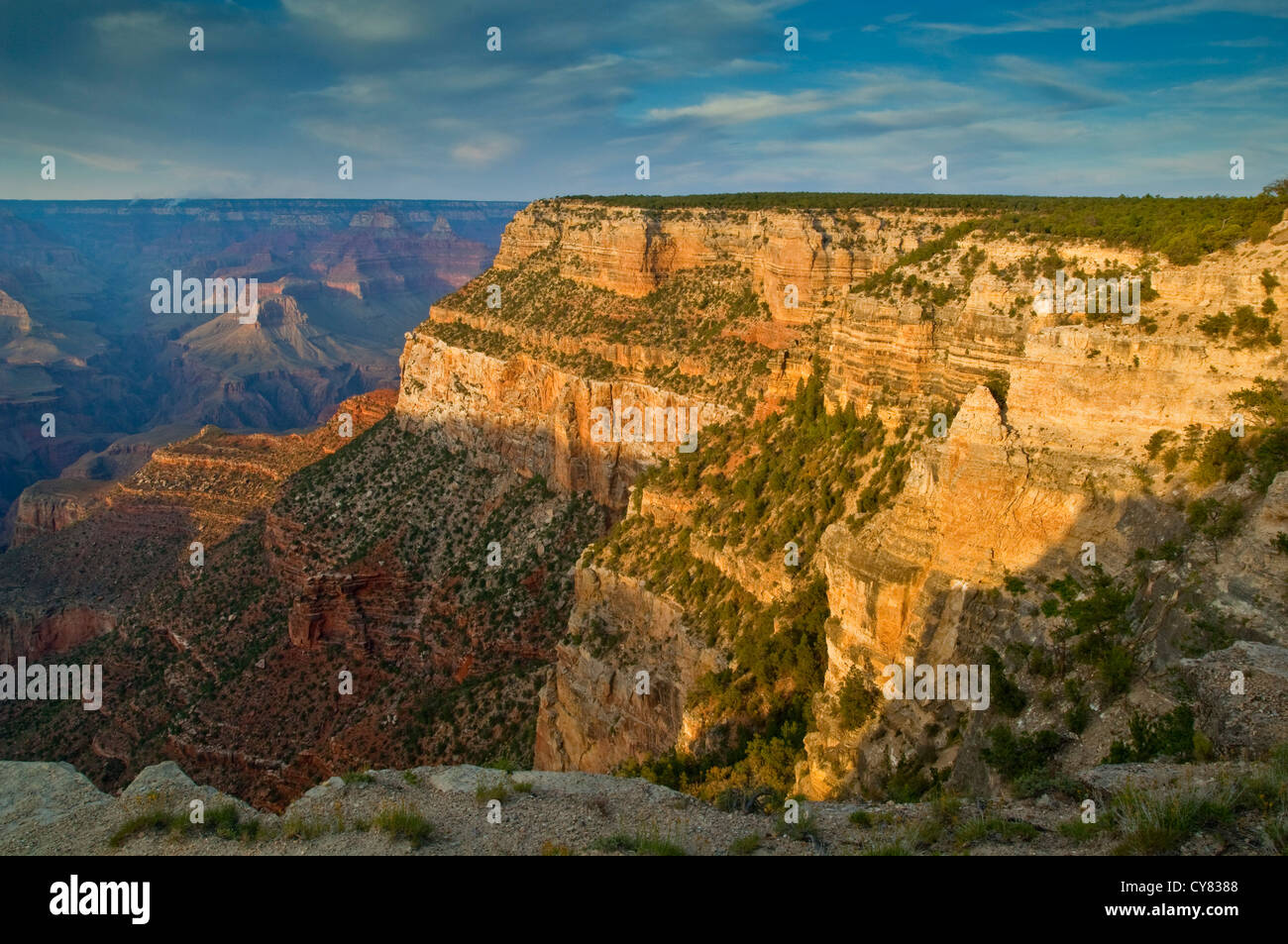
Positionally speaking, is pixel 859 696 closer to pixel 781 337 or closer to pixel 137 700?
pixel 781 337

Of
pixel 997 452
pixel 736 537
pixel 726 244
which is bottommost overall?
pixel 736 537

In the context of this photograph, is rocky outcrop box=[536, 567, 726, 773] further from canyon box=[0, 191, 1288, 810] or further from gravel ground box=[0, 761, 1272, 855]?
gravel ground box=[0, 761, 1272, 855]

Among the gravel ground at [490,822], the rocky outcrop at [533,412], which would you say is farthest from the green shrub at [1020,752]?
the rocky outcrop at [533,412]

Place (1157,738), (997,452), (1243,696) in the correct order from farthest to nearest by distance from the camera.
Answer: (997,452) < (1157,738) < (1243,696)

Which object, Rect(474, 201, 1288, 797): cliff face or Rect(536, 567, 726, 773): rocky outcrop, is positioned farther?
Rect(536, 567, 726, 773): rocky outcrop

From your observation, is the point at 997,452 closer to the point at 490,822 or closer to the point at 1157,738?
the point at 1157,738

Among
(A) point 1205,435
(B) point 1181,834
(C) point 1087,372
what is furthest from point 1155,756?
(C) point 1087,372

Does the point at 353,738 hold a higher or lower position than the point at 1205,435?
lower

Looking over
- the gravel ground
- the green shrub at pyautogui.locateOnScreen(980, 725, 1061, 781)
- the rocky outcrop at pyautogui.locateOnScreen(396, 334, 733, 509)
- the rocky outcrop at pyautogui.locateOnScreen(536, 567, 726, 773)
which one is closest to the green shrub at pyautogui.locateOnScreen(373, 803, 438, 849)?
the gravel ground

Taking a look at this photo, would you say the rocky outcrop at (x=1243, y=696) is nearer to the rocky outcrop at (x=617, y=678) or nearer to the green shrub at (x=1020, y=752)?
the green shrub at (x=1020, y=752)

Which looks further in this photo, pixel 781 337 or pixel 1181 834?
pixel 781 337

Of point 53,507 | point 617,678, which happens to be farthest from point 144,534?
point 617,678
